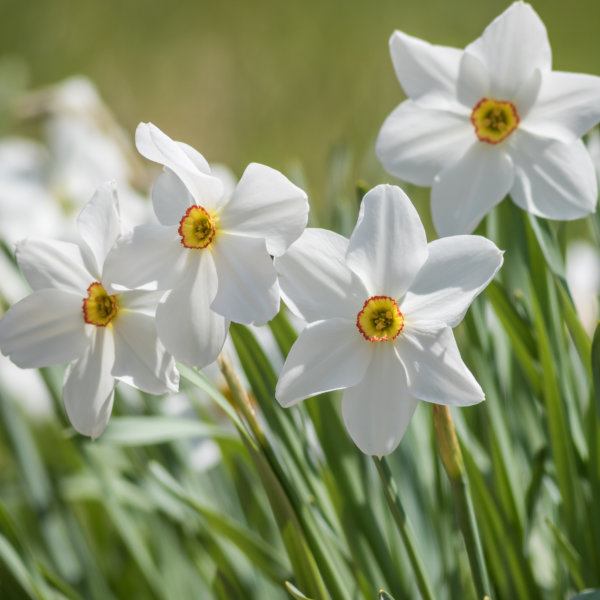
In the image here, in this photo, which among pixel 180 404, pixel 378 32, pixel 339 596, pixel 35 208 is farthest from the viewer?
pixel 378 32

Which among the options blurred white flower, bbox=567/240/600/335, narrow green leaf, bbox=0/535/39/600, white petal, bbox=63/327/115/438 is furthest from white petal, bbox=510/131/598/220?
blurred white flower, bbox=567/240/600/335

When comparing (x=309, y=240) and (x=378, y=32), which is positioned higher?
(x=378, y=32)

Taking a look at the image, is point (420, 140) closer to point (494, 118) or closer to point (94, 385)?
point (494, 118)

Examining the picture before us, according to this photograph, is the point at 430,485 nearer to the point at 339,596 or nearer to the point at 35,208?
the point at 339,596

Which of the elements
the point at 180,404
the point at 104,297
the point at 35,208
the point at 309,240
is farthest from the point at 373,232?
the point at 35,208

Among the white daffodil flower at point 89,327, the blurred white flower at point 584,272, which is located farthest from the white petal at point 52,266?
the blurred white flower at point 584,272
